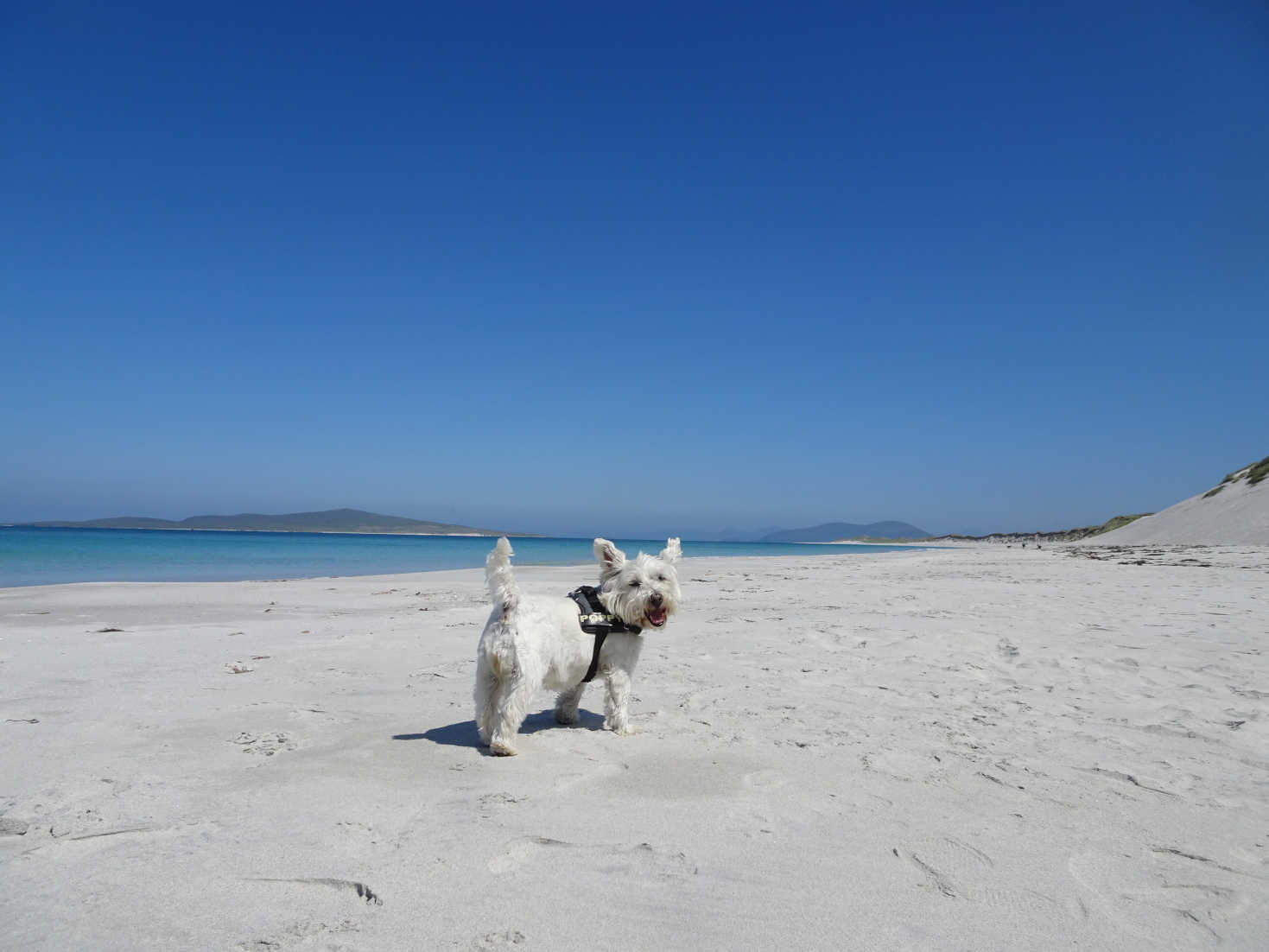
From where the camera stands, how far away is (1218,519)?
95.6ft

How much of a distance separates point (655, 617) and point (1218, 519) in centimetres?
3460

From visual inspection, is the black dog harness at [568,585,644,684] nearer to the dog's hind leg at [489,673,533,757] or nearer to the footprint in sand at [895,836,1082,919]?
the dog's hind leg at [489,673,533,757]

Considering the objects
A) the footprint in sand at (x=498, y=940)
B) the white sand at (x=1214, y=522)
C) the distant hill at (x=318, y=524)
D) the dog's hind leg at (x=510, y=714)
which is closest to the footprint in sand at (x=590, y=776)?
the dog's hind leg at (x=510, y=714)

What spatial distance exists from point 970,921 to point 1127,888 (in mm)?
771

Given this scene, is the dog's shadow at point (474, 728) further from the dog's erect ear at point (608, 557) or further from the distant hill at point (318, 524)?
the distant hill at point (318, 524)

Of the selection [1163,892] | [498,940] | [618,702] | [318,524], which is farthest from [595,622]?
[318,524]

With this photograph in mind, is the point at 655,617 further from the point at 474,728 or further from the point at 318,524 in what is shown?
the point at 318,524

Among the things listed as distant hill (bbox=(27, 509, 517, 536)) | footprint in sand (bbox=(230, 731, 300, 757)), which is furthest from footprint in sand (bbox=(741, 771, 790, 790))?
distant hill (bbox=(27, 509, 517, 536))

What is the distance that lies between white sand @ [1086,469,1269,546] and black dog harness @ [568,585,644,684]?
29019 millimetres

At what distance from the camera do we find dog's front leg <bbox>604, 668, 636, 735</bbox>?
4832 millimetres

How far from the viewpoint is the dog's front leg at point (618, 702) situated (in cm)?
483

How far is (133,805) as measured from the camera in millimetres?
Result: 3277

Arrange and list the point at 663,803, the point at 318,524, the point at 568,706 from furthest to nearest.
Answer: the point at 318,524, the point at 568,706, the point at 663,803

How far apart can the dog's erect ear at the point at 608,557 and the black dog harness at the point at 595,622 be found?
203mm
